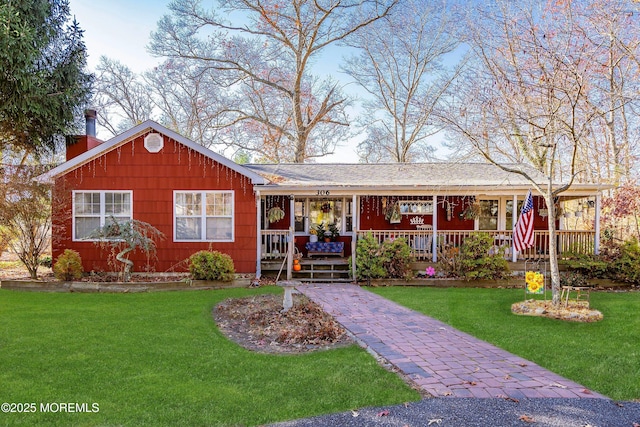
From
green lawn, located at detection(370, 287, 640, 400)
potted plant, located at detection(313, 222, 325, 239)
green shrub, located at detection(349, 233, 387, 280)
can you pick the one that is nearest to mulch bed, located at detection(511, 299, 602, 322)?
green lawn, located at detection(370, 287, 640, 400)

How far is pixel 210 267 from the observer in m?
10.7

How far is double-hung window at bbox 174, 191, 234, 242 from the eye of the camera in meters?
12.1

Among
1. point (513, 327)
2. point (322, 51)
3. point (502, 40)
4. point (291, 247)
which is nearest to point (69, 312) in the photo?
point (291, 247)

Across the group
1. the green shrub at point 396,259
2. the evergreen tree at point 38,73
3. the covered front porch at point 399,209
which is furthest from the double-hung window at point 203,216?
the evergreen tree at point 38,73

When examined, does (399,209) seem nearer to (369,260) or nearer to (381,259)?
(381,259)

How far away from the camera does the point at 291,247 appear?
1193 centimetres

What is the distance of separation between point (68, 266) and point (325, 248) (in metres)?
7.20

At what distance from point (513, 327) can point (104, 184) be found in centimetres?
1105

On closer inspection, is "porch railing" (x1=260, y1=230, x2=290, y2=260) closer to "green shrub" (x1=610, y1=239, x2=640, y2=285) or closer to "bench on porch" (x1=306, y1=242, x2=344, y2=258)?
"bench on porch" (x1=306, y1=242, x2=344, y2=258)

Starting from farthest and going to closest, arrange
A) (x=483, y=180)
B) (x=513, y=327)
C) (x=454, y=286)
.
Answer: (x=483, y=180), (x=454, y=286), (x=513, y=327)

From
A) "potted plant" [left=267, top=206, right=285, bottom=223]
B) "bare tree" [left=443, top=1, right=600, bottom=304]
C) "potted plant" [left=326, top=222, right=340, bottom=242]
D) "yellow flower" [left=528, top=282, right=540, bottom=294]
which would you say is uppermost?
"bare tree" [left=443, top=1, right=600, bottom=304]

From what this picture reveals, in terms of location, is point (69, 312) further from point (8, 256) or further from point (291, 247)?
point (8, 256)

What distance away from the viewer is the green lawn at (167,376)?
375 cm

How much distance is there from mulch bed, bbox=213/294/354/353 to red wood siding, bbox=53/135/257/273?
3.85 meters
